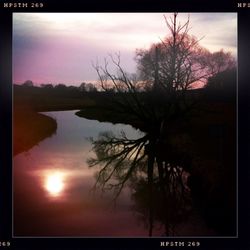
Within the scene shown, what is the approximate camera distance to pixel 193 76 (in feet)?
9.70

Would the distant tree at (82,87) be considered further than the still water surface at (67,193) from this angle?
Yes

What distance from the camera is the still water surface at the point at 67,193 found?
2826mm

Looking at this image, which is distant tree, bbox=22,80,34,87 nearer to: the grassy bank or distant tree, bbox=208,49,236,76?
the grassy bank

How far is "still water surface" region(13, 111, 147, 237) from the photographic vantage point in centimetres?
283

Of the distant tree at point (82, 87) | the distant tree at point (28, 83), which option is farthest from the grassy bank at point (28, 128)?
the distant tree at point (82, 87)

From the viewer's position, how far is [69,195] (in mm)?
2912

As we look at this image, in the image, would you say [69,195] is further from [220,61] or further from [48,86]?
[220,61]

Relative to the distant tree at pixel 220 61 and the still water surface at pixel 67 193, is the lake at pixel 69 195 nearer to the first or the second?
the still water surface at pixel 67 193

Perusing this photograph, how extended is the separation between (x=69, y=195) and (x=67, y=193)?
0.06 ft
